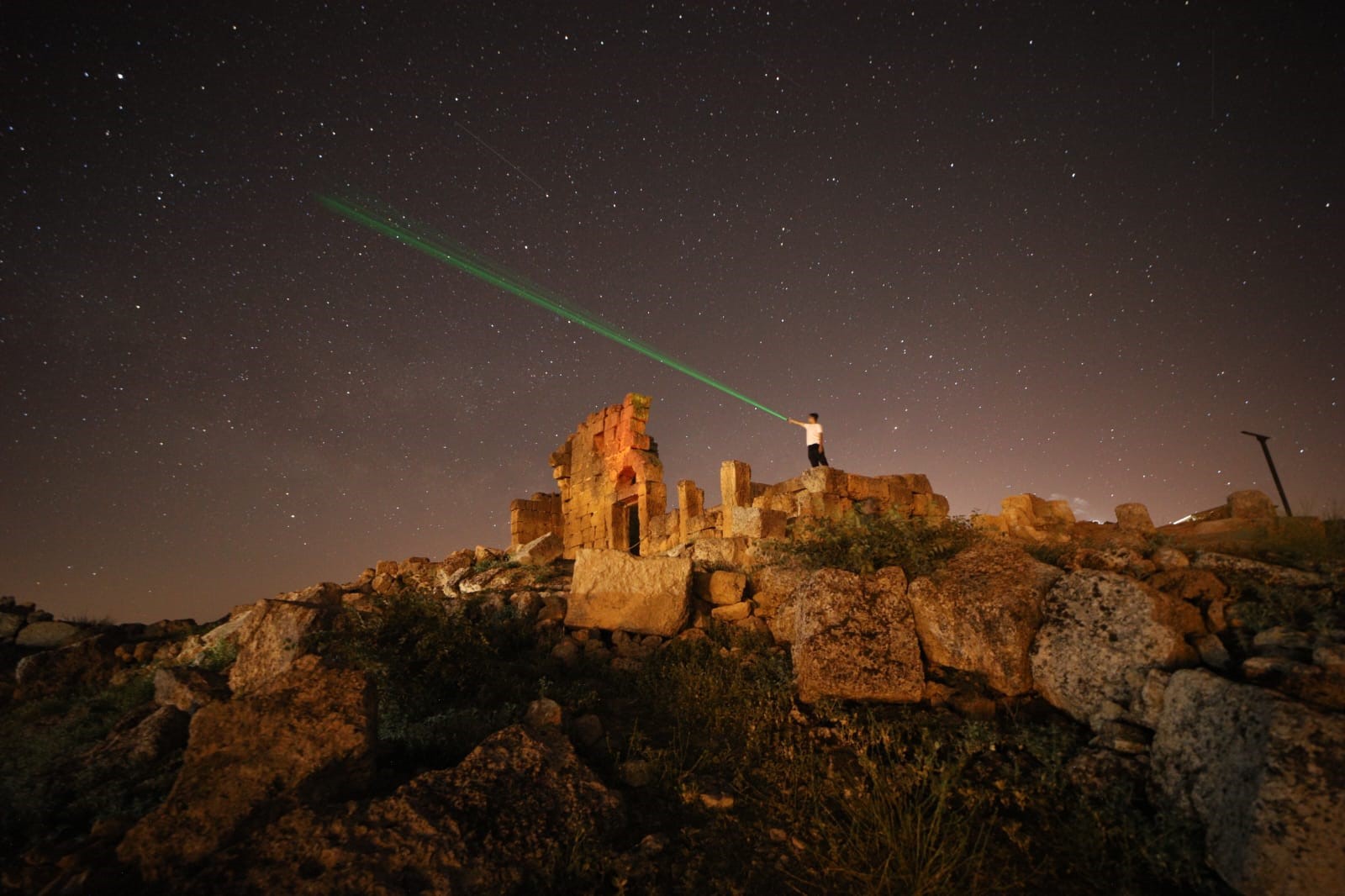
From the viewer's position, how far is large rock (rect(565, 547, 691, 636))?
18.6 ft

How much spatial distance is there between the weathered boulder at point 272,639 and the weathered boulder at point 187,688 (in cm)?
14

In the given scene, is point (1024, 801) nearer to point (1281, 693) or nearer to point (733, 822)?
point (1281, 693)

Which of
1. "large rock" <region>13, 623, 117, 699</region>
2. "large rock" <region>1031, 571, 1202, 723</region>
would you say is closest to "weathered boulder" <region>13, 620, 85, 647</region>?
"large rock" <region>13, 623, 117, 699</region>

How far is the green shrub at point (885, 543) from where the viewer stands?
15.9 feet

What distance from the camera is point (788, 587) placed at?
18.9 ft

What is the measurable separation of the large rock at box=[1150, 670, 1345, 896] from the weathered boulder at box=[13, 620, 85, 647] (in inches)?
575

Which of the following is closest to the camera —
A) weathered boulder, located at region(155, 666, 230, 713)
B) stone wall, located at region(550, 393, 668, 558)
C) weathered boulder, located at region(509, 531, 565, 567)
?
weathered boulder, located at region(155, 666, 230, 713)

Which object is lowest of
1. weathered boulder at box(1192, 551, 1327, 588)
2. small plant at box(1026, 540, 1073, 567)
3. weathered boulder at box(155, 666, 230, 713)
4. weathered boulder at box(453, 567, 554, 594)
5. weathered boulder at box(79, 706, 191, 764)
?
weathered boulder at box(79, 706, 191, 764)

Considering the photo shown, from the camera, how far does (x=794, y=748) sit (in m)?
3.52

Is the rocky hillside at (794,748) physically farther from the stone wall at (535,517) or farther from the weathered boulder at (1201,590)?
the stone wall at (535,517)

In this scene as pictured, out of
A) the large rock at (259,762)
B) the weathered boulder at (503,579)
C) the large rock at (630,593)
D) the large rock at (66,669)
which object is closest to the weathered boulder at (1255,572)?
the large rock at (630,593)

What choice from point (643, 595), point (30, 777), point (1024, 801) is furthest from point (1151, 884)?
point (30, 777)

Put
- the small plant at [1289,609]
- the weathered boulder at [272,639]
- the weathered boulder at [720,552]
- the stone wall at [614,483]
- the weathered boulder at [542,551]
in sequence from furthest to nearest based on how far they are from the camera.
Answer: the stone wall at [614,483] < the weathered boulder at [542,551] < the weathered boulder at [720,552] < the weathered boulder at [272,639] < the small plant at [1289,609]

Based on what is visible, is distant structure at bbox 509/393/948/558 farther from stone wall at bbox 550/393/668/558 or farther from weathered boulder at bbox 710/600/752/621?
weathered boulder at bbox 710/600/752/621
